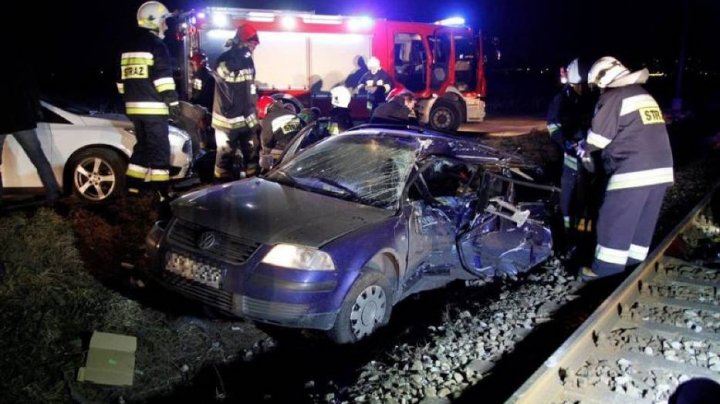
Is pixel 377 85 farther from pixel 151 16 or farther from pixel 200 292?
pixel 200 292

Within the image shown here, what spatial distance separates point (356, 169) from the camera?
15.8 feet

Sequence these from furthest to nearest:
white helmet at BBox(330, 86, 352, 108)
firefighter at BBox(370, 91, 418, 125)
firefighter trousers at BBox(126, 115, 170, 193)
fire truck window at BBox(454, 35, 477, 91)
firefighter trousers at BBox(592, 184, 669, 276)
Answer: fire truck window at BBox(454, 35, 477, 91), white helmet at BBox(330, 86, 352, 108), firefighter at BBox(370, 91, 418, 125), firefighter trousers at BBox(126, 115, 170, 193), firefighter trousers at BBox(592, 184, 669, 276)

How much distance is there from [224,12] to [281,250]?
9.87 metres

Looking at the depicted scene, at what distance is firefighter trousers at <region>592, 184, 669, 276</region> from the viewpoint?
16.1 ft

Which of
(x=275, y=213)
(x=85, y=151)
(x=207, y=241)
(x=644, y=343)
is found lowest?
(x=644, y=343)

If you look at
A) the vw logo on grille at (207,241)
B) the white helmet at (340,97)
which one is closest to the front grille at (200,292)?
the vw logo on grille at (207,241)

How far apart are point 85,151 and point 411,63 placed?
925 centimetres

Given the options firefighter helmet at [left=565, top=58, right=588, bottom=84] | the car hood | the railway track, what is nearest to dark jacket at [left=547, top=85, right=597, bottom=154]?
firefighter helmet at [left=565, top=58, right=588, bottom=84]

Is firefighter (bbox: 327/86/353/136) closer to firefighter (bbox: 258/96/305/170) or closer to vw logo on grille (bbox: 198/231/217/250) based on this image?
firefighter (bbox: 258/96/305/170)

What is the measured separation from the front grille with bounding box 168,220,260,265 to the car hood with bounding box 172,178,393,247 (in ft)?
0.13

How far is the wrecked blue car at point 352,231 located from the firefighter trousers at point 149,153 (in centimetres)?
145

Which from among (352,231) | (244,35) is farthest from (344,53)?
(352,231)

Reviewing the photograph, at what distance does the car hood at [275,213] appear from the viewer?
3.83 m

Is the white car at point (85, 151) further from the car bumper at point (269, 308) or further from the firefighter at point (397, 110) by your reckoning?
the car bumper at point (269, 308)
